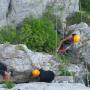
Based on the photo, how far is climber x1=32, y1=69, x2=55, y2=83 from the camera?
49.5ft

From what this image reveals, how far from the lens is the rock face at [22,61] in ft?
51.2

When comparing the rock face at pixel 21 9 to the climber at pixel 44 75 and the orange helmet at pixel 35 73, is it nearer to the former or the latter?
the orange helmet at pixel 35 73

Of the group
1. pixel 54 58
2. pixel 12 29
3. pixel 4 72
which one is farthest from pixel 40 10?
pixel 4 72

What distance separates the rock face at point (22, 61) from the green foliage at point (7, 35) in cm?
79

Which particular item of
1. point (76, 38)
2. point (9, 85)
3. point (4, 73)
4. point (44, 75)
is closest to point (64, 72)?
point (44, 75)

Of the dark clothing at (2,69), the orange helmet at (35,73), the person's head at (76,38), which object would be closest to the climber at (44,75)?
the orange helmet at (35,73)

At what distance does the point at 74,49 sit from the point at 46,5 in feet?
7.45

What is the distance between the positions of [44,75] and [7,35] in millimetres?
2608

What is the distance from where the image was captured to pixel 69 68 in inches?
634

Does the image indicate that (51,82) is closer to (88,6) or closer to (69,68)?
(69,68)

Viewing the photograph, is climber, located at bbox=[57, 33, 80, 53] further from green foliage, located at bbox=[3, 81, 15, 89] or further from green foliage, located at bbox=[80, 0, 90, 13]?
green foliage, located at bbox=[80, 0, 90, 13]

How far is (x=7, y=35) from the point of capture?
1716cm

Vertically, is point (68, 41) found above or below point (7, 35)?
below

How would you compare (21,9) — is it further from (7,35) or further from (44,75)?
(44,75)
